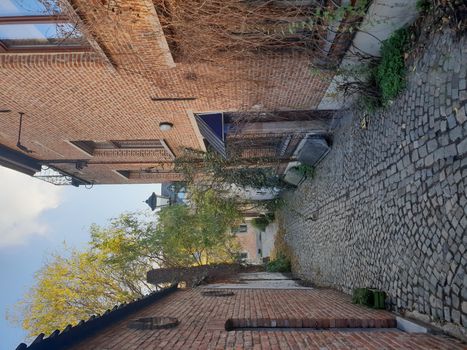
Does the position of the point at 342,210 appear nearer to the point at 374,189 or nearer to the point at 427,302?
the point at 374,189

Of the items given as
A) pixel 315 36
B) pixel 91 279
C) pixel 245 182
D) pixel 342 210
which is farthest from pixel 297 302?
pixel 91 279

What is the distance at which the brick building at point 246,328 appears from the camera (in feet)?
16.2

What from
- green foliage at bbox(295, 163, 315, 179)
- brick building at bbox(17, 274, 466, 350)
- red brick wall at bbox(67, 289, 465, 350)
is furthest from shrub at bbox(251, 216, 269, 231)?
red brick wall at bbox(67, 289, 465, 350)

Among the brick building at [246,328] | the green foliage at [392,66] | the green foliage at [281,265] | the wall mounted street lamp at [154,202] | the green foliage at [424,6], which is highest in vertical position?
the green foliage at [424,6]

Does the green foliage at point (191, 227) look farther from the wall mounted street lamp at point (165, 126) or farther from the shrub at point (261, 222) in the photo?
the shrub at point (261, 222)

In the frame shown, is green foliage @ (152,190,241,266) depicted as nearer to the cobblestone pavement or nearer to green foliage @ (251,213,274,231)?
green foliage @ (251,213,274,231)

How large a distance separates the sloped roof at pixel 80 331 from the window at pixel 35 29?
5152 mm

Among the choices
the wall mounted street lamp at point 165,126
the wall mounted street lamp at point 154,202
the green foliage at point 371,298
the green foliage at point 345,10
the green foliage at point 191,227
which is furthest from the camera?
the wall mounted street lamp at point 154,202

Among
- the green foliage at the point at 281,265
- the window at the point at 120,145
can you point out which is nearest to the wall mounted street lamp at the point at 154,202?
the window at the point at 120,145

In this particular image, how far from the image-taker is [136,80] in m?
8.84

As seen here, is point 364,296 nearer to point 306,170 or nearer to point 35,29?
point 306,170

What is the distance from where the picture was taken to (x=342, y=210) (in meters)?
10.1

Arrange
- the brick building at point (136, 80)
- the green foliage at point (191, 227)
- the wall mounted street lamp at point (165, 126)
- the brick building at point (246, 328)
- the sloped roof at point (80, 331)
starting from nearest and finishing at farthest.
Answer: the sloped roof at point (80, 331) < the brick building at point (246, 328) < the brick building at point (136, 80) < the wall mounted street lamp at point (165, 126) < the green foliage at point (191, 227)

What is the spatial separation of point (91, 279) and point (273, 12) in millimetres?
15167
